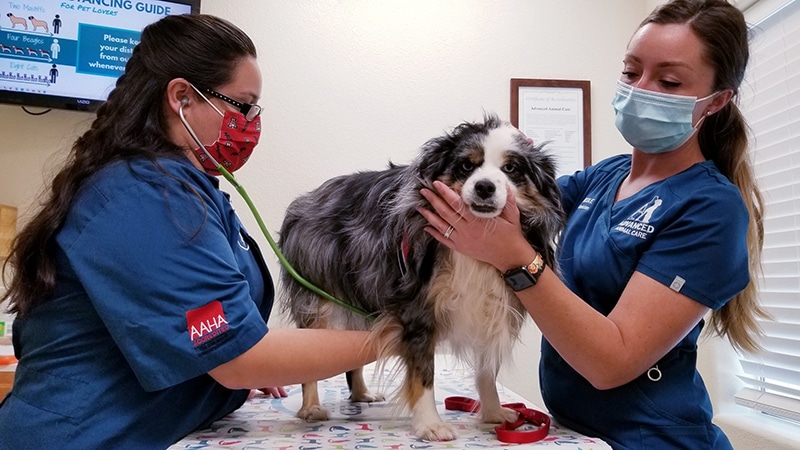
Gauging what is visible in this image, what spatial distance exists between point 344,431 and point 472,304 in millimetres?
423

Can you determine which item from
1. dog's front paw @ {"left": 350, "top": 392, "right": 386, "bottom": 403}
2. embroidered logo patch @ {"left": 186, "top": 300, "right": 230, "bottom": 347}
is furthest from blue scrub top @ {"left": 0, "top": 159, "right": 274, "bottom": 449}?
dog's front paw @ {"left": 350, "top": 392, "right": 386, "bottom": 403}

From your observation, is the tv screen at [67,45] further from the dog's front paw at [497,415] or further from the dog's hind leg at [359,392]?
the dog's front paw at [497,415]

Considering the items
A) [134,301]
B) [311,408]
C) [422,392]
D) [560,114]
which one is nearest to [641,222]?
[422,392]

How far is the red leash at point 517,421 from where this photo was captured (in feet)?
4.16

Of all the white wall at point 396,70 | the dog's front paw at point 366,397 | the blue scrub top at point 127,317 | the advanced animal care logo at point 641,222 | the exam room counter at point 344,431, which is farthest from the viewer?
the white wall at point 396,70

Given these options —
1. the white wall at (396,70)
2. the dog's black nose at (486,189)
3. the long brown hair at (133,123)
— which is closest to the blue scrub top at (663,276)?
the dog's black nose at (486,189)

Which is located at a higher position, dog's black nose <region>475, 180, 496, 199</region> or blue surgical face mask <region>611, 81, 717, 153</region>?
blue surgical face mask <region>611, 81, 717, 153</region>

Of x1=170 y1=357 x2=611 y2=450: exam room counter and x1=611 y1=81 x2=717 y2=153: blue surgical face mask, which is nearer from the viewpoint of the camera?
x1=170 y1=357 x2=611 y2=450: exam room counter

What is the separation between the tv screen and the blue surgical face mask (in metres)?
2.19

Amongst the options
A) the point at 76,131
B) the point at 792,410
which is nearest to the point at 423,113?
the point at 76,131

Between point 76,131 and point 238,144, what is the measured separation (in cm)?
189

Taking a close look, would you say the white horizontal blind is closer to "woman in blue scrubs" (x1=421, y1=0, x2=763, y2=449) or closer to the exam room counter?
"woman in blue scrubs" (x1=421, y1=0, x2=763, y2=449)

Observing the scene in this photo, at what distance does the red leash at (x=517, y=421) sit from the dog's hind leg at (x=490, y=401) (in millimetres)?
35

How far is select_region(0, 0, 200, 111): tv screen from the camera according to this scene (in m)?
2.69
